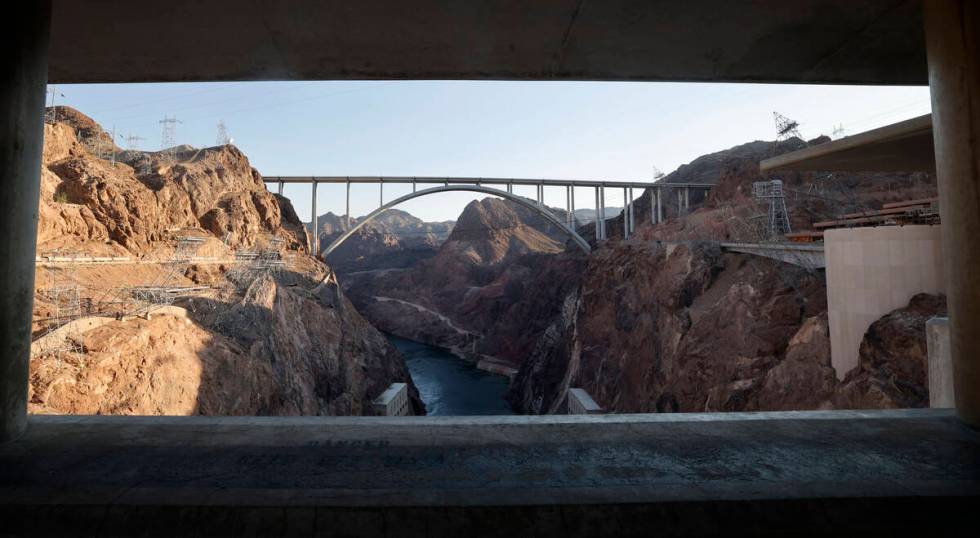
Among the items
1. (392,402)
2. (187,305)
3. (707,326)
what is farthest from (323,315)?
(707,326)

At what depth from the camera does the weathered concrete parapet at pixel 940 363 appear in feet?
13.0

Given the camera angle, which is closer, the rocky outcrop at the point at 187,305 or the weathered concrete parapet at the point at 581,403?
the rocky outcrop at the point at 187,305

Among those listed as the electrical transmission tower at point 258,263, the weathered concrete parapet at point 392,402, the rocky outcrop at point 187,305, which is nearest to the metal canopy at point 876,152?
the rocky outcrop at point 187,305

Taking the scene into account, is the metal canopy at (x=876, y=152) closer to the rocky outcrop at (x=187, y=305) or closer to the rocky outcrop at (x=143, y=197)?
the rocky outcrop at (x=187, y=305)

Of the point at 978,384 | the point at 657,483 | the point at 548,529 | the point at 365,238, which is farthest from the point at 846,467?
the point at 365,238

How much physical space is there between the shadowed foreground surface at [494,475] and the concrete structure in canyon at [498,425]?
12 mm

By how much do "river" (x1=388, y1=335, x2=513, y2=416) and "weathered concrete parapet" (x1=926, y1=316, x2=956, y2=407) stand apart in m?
32.2

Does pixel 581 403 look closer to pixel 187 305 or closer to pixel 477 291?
pixel 187 305

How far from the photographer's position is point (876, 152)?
824 cm

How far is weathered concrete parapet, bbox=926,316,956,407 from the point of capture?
3.96 meters

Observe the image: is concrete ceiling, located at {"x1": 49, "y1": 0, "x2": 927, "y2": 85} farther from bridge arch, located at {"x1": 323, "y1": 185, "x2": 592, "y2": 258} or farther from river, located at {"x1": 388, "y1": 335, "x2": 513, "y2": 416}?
bridge arch, located at {"x1": 323, "y1": 185, "x2": 592, "y2": 258}

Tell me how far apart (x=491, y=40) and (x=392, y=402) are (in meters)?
25.8

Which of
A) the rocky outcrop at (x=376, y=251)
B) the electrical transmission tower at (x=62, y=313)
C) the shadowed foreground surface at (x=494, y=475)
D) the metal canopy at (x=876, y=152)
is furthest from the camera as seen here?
the rocky outcrop at (x=376, y=251)

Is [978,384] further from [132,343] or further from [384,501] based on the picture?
[132,343]
